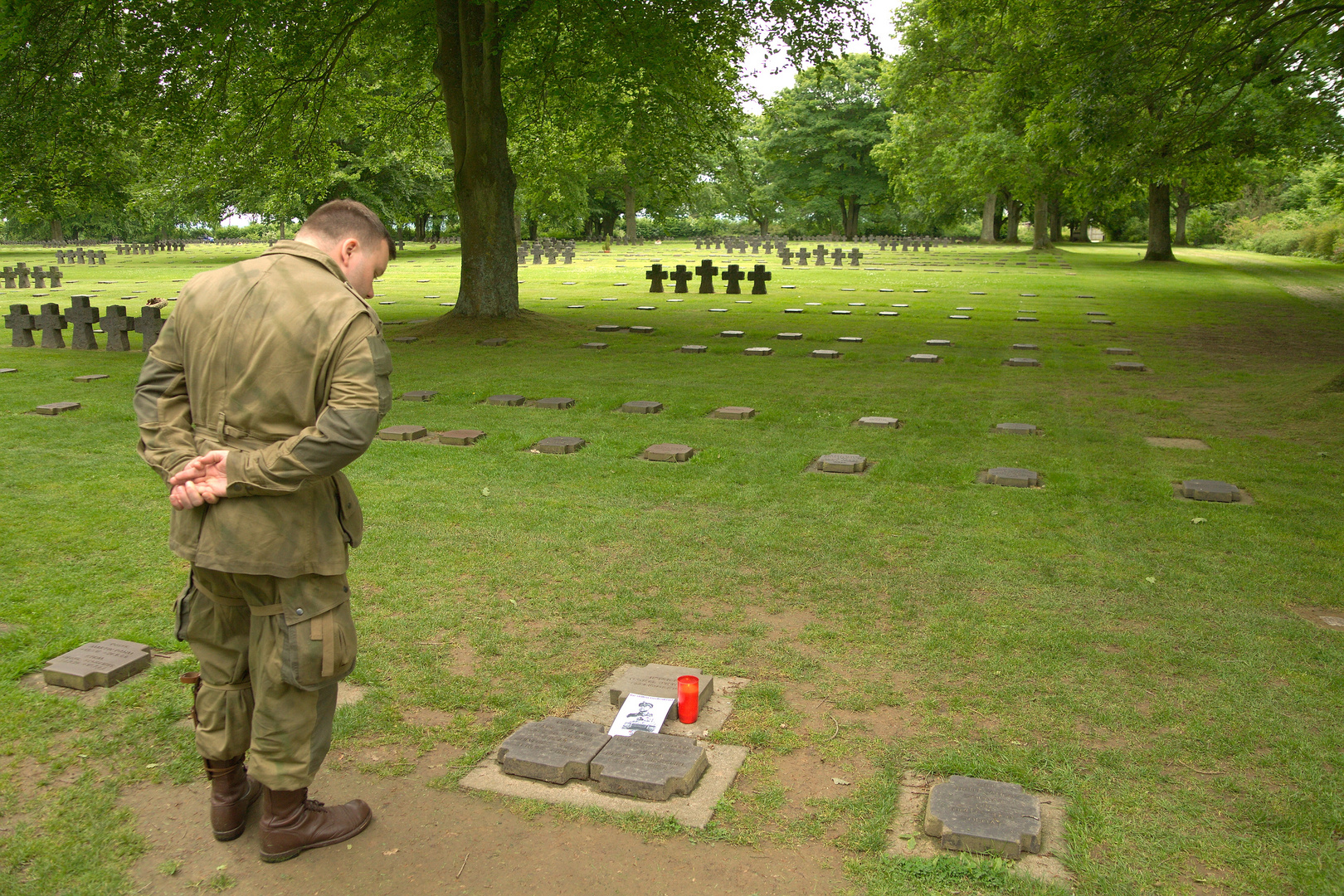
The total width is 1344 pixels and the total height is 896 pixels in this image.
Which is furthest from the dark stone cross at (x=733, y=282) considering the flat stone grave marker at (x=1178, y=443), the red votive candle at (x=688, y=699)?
the red votive candle at (x=688, y=699)

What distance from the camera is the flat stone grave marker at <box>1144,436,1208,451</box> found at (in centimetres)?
831

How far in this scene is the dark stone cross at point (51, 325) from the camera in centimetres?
1525

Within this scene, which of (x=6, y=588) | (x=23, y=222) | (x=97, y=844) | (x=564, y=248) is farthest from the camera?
(x=564, y=248)

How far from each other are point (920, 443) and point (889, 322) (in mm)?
9786

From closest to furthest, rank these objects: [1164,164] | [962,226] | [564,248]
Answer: [1164,164]
[564,248]
[962,226]

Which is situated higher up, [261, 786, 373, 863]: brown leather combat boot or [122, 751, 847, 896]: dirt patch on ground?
[261, 786, 373, 863]: brown leather combat boot

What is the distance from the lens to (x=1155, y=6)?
14.4 meters

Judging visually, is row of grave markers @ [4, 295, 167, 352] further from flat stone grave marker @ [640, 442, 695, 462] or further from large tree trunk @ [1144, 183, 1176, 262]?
large tree trunk @ [1144, 183, 1176, 262]

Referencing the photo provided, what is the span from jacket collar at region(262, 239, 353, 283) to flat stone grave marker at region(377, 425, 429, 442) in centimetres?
585

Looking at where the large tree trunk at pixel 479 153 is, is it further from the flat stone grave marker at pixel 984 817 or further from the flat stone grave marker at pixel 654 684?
the flat stone grave marker at pixel 984 817

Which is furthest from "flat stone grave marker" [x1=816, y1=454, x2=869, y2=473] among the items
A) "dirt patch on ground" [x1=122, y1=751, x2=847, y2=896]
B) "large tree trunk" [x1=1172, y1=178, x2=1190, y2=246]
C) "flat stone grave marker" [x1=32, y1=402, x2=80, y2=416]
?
"large tree trunk" [x1=1172, y1=178, x2=1190, y2=246]

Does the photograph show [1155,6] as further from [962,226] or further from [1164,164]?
[962,226]

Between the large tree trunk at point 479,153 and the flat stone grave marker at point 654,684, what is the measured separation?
12932 mm

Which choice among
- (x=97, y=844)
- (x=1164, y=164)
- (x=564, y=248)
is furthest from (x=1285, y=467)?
(x=564, y=248)
